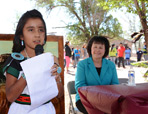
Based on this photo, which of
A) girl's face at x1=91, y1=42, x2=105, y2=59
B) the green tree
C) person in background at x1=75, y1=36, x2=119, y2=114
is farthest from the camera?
the green tree

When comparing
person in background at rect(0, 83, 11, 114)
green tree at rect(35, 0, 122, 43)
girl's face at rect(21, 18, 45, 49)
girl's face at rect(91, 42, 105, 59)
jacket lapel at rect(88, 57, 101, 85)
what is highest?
green tree at rect(35, 0, 122, 43)

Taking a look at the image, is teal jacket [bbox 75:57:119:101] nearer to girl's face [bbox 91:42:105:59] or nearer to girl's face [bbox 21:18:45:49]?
girl's face [bbox 91:42:105:59]

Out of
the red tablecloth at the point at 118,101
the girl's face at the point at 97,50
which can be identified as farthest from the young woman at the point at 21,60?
the girl's face at the point at 97,50

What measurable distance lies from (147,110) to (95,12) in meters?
11.3

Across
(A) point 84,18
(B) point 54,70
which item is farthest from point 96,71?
(A) point 84,18

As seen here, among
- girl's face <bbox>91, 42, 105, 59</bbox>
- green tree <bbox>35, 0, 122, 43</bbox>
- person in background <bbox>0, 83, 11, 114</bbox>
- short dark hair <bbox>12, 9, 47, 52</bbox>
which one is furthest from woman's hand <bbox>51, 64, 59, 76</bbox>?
green tree <bbox>35, 0, 122, 43</bbox>

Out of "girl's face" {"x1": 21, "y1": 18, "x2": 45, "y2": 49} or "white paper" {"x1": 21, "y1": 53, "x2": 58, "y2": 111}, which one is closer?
"white paper" {"x1": 21, "y1": 53, "x2": 58, "y2": 111}

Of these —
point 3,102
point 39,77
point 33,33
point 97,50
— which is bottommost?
point 3,102

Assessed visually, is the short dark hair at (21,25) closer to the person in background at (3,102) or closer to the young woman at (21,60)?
the young woman at (21,60)

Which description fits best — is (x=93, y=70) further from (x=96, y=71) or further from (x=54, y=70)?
(x=54, y=70)

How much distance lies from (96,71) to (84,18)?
11432 mm

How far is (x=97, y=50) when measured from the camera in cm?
191

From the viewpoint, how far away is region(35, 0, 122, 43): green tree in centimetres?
1110

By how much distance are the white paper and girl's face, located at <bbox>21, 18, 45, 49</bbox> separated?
0.57 feet
